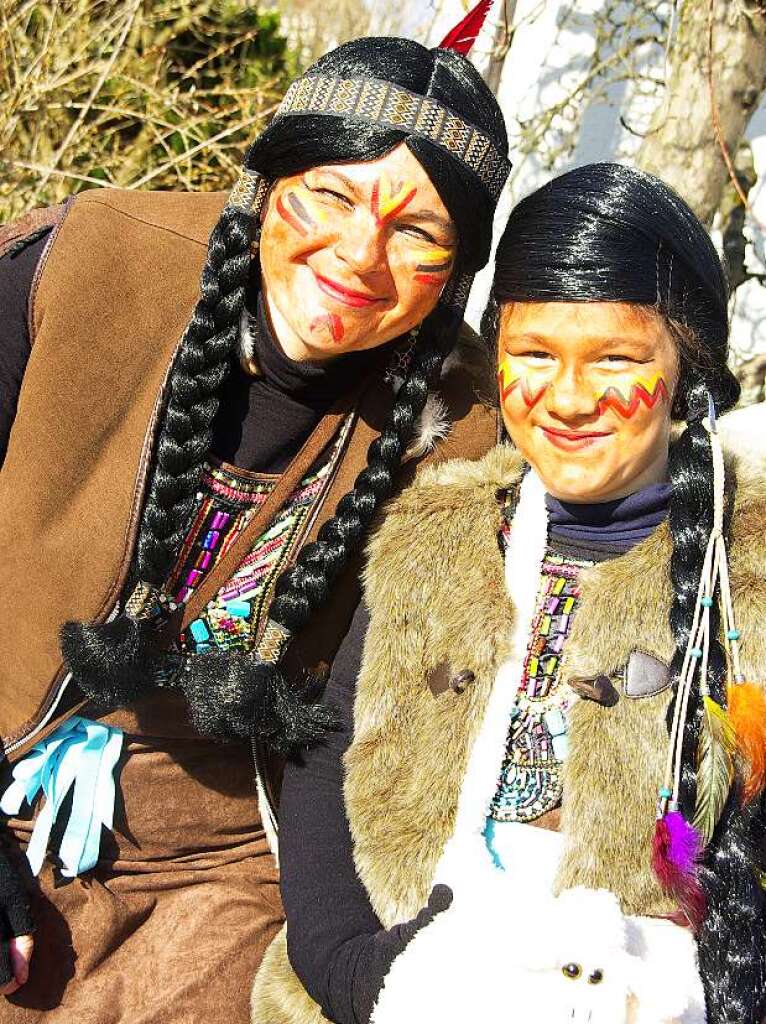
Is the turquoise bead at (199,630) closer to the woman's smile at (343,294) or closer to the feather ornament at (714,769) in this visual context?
the woman's smile at (343,294)

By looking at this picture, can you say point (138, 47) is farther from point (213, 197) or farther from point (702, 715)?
point (702, 715)

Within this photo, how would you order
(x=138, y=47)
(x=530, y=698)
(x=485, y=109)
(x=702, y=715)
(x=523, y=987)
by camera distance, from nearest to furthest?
1. (x=523, y=987)
2. (x=702, y=715)
3. (x=530, y=698)
4. (x=485, y=109)
5. (x=138, y=47)

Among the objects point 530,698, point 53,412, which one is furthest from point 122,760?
point 530,698

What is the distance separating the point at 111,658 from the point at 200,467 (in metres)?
0.39

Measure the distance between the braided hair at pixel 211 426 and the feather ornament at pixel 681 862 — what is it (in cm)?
65

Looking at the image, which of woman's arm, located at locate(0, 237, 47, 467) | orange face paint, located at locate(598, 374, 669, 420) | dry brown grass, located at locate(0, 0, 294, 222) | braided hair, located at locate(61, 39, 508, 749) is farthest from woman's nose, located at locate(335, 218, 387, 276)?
dry brown grass, located at locate(0, 0, 294, 222)

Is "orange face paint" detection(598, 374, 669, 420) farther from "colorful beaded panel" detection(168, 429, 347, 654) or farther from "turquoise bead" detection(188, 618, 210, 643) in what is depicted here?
"turquoise bead" detection(188, 618, 210, 643)

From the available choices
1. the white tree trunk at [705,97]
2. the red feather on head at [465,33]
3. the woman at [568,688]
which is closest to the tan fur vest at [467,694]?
the woman at [568,688]

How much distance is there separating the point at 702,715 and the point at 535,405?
0.56 m

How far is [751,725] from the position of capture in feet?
5.67

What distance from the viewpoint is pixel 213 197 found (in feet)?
7.91

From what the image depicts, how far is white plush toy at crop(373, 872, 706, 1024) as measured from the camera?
5.16 ft

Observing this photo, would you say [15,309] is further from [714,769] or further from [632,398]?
[714,769]

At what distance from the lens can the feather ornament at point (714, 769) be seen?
1.76 m
